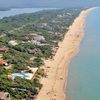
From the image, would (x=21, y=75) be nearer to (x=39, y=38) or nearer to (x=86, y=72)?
(x=86, y=72)

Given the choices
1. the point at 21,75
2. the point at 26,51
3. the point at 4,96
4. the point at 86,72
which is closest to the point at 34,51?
the point at 26,51

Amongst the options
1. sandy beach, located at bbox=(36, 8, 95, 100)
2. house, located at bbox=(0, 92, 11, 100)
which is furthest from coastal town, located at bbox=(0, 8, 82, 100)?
sandy beach, located at bbox=(36, 8, 95, 100)

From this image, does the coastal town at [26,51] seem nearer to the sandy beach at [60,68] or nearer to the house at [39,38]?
the house at [39,38]

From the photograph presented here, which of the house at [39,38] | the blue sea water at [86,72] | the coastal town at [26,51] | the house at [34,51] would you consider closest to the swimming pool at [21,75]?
the coastal town at [26,51]


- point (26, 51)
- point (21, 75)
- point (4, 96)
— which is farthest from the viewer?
point (26, 51)

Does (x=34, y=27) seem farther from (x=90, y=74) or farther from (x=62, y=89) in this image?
(x=62, y=89)

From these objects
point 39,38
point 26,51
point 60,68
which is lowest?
point 60,68

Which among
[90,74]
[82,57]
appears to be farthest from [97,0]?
[90,74]
